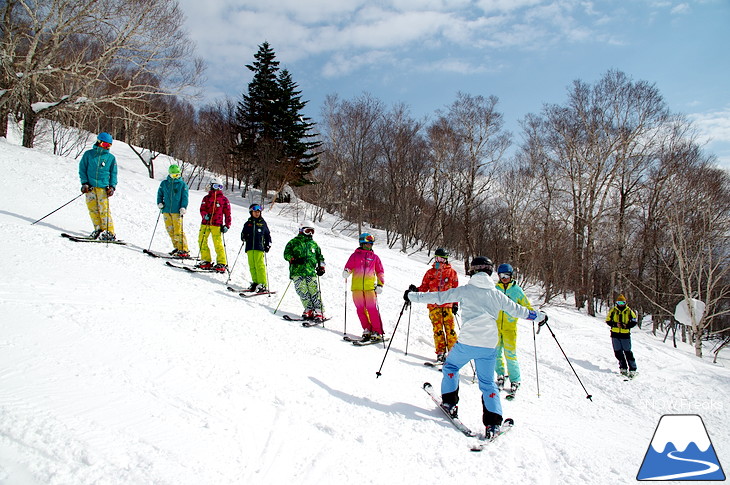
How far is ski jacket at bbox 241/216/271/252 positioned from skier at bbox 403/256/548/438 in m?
4.78

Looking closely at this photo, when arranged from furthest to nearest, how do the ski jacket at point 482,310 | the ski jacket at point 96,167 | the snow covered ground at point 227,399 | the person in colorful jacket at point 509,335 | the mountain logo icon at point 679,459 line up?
the ski jacket at point 96,167, the person in colorful jacket at point 509,335, the ski jacket at point 482,310, the mountain logo icon at point 679,459, the snow covered ground at point 227,399

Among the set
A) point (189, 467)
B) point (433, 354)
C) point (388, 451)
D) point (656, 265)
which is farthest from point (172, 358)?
point (656, 265)

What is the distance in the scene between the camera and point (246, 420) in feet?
10.8

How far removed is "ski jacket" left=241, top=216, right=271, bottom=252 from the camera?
7.96 m

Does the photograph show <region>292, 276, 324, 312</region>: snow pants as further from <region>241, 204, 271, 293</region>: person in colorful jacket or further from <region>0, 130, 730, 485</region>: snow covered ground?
<region>241, 204, 271, 293</region>: person in colorful jacket

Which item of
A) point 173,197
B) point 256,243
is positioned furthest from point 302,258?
point 173,197

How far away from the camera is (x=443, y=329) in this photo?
6.92 m

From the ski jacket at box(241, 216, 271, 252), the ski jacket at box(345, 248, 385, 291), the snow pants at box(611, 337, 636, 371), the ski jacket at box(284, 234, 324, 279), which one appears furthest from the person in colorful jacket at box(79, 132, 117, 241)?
the snow pants at box(611, 337, 636, 371)

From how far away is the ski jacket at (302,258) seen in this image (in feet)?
24.5

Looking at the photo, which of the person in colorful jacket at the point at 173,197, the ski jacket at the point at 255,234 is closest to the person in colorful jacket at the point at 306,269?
the ski jacket at the point at 255,234

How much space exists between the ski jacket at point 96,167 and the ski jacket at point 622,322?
12.3m

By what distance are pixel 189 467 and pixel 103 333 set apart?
238 cm

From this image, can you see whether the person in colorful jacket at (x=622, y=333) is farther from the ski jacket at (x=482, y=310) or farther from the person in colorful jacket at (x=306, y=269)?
the person in colorful jacket at (x=306, y=269)

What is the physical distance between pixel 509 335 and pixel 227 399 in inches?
193
